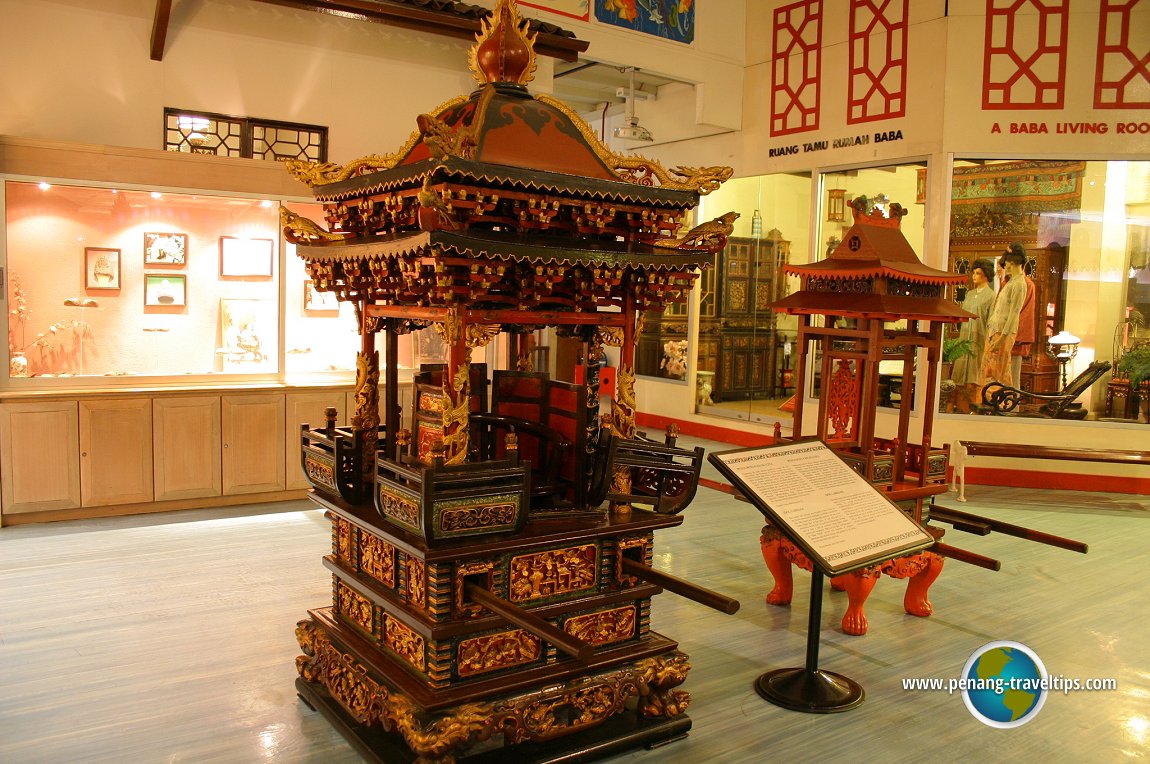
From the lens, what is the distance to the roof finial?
347 cm

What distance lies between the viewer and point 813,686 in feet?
12.5

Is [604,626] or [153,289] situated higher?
[153,289]

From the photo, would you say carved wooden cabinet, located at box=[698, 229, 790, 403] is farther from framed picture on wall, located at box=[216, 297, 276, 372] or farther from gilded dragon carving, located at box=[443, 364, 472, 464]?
gilded dragon carving, located at box=[443, 364, 472, 464]

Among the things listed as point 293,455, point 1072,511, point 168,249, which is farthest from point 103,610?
point 1072,511

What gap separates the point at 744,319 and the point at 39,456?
799cm

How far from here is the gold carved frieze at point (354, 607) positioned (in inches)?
138

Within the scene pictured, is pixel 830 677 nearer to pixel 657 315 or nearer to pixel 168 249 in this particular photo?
pixel 168 249

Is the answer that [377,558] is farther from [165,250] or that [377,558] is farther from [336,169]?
→ [165,250]

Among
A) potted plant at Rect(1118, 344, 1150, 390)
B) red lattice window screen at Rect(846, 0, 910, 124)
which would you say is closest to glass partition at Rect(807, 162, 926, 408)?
red lattice window screen at Rect(846, 0, 910, 124)

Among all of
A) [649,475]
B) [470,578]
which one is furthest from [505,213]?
[470,578]

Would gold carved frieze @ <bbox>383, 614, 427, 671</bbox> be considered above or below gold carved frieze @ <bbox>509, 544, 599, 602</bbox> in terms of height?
below

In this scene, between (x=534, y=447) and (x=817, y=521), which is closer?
(x=817, y=521)

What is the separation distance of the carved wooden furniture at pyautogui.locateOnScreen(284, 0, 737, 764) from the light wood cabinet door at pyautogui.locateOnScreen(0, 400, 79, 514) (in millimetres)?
3440

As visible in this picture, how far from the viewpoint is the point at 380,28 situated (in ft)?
25.7
